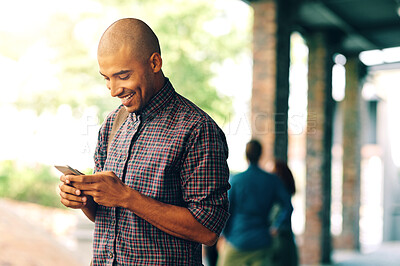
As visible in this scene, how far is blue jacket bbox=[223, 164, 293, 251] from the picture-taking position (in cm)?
423

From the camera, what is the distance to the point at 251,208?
4227 millimetres

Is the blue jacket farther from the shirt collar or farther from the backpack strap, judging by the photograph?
the shirt collar

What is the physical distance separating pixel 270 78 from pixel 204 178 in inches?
200

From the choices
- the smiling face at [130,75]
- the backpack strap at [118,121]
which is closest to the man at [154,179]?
the smiling face at [130,75]

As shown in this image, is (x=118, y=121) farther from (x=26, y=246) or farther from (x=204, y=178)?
(x=26, y=246)

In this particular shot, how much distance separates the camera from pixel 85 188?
4.15 feet

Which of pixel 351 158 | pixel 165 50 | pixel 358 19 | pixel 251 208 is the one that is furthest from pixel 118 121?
pixel 165 50

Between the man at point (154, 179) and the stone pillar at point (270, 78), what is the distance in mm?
4878

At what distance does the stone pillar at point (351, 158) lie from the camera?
10.3 m

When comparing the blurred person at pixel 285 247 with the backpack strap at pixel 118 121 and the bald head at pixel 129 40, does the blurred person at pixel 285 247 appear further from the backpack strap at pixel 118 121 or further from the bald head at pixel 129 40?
the bald head at pixel 129 40

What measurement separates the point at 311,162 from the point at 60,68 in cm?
630

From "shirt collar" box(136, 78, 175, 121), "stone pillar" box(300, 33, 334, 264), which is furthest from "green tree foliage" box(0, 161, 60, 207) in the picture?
"shirt collar" box(136, 78, 175, 121)

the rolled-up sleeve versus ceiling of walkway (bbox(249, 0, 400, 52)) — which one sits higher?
ceiling of walkway (bbox(249, 0, 400, 52))

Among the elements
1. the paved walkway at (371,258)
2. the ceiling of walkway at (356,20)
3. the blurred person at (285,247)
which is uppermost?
the ceiling of walkway at (356,20)
